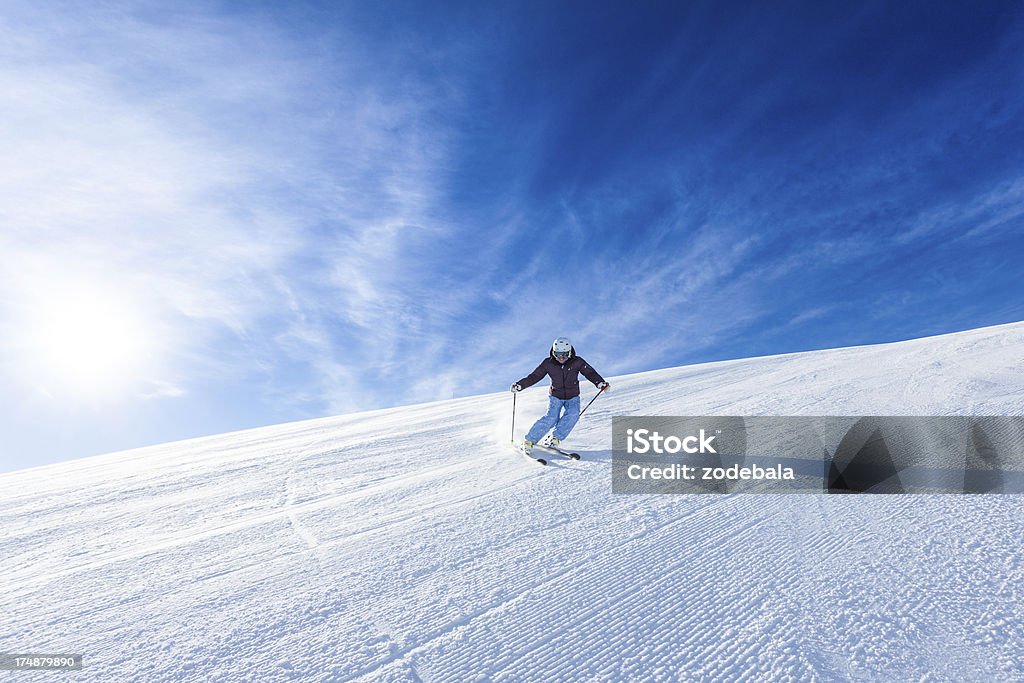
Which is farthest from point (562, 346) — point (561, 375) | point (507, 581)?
point (507, 581)

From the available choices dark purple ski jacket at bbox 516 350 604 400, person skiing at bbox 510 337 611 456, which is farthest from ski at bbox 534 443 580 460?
dark purple ski jacket at bbox 516 350 604 400

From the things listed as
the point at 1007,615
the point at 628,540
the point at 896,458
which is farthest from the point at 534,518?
the point at 896,458

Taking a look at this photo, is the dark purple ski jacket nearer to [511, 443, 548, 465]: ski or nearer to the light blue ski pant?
the light blue ski pant

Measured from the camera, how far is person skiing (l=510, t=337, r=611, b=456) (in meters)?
7.11

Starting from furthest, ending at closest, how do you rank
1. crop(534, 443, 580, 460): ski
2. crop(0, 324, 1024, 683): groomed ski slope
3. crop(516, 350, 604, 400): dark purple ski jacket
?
crop(516, 350, 604, 400): dark purple ski jacket < crop(534, 443, 580, 460): ski < crop(0, 324, 1024, 683): groomed ski slope

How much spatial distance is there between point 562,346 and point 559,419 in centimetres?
109

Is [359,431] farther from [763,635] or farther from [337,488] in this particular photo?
[763,635]

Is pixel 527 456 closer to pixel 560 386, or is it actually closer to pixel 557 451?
pixel 557 451

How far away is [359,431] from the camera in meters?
9.41

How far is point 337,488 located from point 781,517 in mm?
4543

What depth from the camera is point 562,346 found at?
729 cm

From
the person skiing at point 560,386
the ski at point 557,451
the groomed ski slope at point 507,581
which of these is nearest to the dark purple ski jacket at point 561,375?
the person skiing at point 560,386

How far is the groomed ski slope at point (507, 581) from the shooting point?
8.28 feet

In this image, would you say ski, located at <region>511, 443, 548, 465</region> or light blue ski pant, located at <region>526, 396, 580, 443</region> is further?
light blue ski pant, located at <region>526, 396, 580, 443</region>
